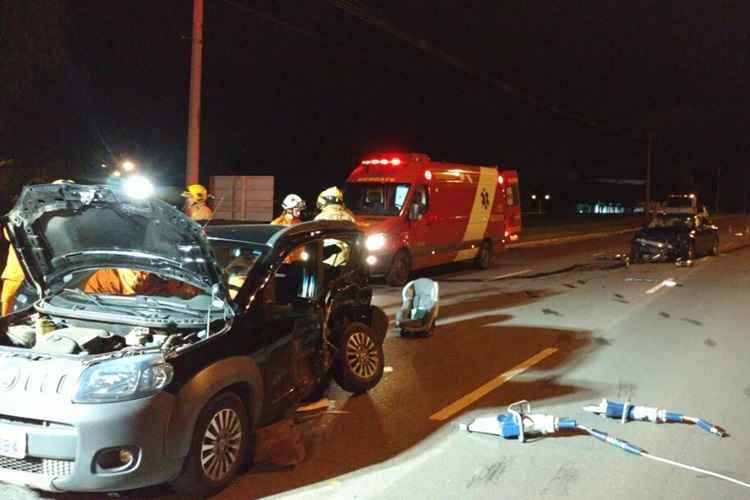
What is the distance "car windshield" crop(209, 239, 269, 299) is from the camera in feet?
17.7

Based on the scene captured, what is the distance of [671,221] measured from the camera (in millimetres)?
24047

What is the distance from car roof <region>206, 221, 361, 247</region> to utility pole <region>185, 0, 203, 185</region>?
733 centimetres

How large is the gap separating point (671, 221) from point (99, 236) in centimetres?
2202

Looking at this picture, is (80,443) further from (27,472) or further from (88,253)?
(88,253)

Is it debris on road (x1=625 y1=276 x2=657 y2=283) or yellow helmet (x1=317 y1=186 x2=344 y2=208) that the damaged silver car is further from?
debris on road (x1=625 y1=276 x2=657 y2=283)

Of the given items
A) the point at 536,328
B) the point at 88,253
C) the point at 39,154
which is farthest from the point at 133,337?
the point at 39,154

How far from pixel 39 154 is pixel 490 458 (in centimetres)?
1412

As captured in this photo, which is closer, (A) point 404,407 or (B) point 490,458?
(B) point 490,458

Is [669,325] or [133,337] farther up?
[133,337]

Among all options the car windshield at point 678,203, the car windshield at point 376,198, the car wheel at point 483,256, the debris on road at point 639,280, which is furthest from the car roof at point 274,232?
the car windshield at point 678,203

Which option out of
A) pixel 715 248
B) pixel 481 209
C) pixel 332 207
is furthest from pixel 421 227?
pixel 715 248

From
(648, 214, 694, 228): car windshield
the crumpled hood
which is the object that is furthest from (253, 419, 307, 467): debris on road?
(648, 214, 694, 228): car windshield

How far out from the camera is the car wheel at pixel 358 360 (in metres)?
6.70

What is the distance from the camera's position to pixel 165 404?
13.7 ft
